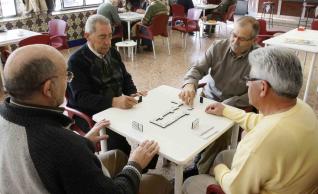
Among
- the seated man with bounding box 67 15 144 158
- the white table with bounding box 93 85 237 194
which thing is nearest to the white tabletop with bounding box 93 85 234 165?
the white table with bounding box 93 85 237 194

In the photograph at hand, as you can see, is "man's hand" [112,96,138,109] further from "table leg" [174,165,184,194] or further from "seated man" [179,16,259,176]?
"table leg" [174,165,184,194]

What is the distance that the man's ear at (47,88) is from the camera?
1010 millimetres

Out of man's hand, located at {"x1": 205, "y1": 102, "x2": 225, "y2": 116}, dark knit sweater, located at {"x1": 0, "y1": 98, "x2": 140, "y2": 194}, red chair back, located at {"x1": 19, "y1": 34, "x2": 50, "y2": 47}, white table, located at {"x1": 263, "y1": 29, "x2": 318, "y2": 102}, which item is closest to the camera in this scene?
dark knit sweater, located at {"x1": 0, "y1": 98, "x2": 140, "y2": 194}

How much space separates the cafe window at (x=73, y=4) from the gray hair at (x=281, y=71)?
19.1 ft

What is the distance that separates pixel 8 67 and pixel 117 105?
0.96 metres

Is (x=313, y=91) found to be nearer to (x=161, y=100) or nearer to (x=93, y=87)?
(x=161, y=100)

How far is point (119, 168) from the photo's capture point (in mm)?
1701

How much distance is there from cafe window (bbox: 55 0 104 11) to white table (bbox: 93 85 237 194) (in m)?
5.00

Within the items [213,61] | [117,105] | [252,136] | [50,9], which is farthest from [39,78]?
[50,9]

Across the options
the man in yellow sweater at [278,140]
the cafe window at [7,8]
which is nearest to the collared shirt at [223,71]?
the man in yellow sweater at [278,140]

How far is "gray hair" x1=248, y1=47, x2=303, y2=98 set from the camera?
3.74ft

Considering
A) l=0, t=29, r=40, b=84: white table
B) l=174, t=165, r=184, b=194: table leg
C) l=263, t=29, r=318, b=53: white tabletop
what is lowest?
l=174, t=165, r=184, b=194: table leg

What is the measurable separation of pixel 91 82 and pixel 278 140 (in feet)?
4.67

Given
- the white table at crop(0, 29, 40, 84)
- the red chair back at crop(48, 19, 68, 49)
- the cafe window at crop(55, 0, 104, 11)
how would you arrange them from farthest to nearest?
the cafe window at crop(55, 0, 104, 11), the red chair back at crop(48, 19, 68, 49), the white table at crop(0, 29, 40, 84)
